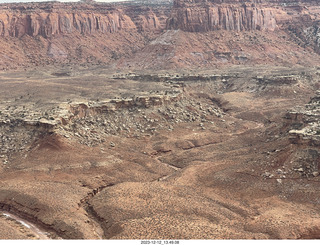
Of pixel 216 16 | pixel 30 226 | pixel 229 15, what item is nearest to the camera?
pixel 30 226

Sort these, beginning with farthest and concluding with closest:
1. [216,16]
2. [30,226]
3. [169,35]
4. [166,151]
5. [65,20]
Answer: [65,20]
[216,16]
[169,35]
[166,151]
[30,226]

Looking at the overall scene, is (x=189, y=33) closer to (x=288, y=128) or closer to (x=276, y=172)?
(x=288, y=128)

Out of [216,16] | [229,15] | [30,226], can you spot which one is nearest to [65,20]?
[216,16]

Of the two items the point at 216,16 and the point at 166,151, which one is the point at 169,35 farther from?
the point at 166,151

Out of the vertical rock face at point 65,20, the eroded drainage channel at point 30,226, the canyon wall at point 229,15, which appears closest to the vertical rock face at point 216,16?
the canyon wall at point 229,15

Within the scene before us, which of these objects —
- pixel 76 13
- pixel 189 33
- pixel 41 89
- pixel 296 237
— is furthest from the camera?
pixel 76 13

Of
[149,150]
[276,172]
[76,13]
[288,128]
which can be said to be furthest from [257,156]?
[76,13]
